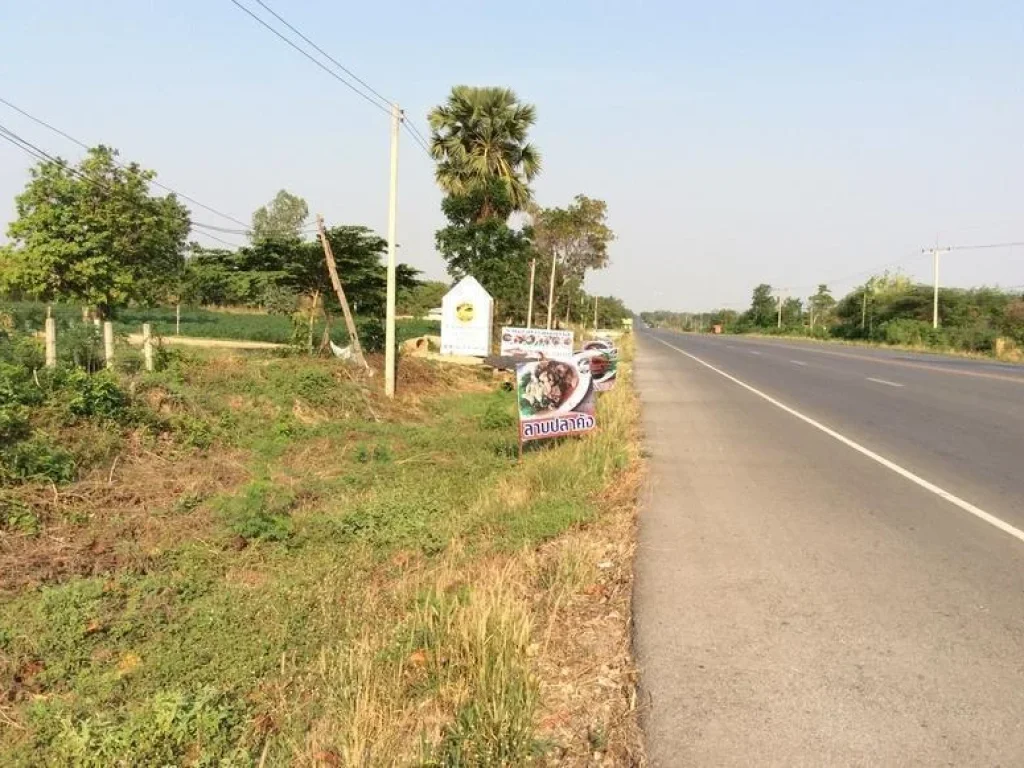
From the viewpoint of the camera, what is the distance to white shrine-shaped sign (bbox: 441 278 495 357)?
97.8ft

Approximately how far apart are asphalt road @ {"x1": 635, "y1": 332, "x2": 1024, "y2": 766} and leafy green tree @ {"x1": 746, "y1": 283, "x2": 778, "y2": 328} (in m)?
106

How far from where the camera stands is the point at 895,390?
60.0 feet

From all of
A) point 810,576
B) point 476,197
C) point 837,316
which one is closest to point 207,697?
point 810,576

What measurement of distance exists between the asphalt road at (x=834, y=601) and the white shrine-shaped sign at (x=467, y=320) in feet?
62.5

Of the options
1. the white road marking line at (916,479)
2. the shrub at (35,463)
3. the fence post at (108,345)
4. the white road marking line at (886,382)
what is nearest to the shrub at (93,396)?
the shrub at (35,463)

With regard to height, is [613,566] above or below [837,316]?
below

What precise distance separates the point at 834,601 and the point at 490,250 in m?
35.6

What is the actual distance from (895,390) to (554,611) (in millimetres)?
16311

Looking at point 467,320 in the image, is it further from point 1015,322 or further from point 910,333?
point 910,333

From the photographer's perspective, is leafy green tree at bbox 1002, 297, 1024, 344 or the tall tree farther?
the tall tree

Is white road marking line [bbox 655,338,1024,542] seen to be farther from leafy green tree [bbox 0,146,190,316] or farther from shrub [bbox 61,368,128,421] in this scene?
leafy green tree [bbox 0,146,190,316]

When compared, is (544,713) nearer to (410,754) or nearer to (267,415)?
(410,754)

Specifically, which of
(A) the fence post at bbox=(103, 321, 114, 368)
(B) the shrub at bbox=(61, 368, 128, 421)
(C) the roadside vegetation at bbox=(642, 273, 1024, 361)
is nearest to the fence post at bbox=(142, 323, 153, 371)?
(A) the fence post at bbox=(103, 321, 114, 368)

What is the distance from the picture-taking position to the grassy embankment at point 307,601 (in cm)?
348
